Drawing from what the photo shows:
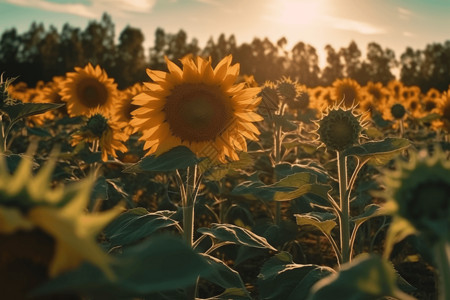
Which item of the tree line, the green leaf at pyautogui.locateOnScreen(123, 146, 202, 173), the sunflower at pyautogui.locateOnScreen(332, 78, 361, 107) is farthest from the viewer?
the tree line

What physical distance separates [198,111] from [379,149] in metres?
0.89

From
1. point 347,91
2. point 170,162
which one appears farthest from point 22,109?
point 347,91

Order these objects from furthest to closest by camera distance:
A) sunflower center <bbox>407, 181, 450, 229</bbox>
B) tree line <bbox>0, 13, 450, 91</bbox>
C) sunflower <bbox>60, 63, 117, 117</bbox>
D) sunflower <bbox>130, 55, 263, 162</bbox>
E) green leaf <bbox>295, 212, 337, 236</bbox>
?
tree line <bbox>0, 13, 450, 91</bbox>
sunflower <bbox>60, 63, 117, 117</bbox>
sunflower <bbox>130, 55, 263, 162</bbox>
green leaf <bbox>295, 212, 337, 236</bbox>
sunflower center <bbox>407, 181, 450, 229</bbox>

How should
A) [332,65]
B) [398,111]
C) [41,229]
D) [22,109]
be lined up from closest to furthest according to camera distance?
[41,229]
[22,109]
[398,111]
[332,65]

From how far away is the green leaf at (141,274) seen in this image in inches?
29.5

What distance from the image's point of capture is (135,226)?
2.31 m

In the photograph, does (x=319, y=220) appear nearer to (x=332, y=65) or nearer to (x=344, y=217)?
(x=344, y=217)

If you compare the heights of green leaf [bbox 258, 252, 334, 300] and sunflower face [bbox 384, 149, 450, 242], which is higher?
sunflower face [bbox 384, 149, 450, 242]

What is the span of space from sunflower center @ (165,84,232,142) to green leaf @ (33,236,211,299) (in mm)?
1727

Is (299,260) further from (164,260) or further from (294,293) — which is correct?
(164,260)

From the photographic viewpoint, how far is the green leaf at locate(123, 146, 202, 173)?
7.09 feet

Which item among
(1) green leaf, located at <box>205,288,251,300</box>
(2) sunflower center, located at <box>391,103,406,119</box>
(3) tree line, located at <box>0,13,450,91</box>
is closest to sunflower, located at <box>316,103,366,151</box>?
(1) green leaf, located at <box>205,288,251,300</box>

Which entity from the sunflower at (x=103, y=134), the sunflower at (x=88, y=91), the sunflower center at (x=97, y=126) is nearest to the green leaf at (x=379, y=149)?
the sunflower at (x=103, y=134)

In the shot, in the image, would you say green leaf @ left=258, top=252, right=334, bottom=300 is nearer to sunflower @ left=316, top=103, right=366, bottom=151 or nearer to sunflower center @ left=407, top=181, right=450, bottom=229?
sunflower @ left=316, top=103, right=366, bottom=151
